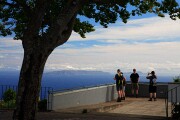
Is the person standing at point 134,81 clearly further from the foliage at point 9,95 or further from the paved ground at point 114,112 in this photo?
the foliage at point 9,95

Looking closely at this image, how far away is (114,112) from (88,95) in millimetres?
2095

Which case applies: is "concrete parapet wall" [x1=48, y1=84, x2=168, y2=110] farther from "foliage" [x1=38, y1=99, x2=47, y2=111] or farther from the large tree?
the large tree

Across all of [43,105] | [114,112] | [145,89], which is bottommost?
[114,112]

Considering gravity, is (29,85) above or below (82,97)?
above

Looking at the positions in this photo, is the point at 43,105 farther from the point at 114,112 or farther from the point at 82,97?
the point at 114,112

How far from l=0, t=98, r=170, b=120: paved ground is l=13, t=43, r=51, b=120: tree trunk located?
2.82 metres

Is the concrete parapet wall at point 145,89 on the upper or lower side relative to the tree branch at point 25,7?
lower

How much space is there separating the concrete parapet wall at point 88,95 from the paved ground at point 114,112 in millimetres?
496

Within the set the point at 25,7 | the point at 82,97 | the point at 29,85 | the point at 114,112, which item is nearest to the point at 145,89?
the point at 82,97

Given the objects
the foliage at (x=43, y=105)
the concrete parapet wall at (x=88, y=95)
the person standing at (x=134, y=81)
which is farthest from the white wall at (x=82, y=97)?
the person standing at (x=134, y=81)

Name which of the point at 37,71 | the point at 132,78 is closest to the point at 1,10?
the point at 37,71

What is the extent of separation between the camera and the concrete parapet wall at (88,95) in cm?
1798

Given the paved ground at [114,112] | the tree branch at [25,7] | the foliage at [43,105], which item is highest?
the tree branch at [25,7]

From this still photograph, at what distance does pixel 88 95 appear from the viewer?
831 inches
